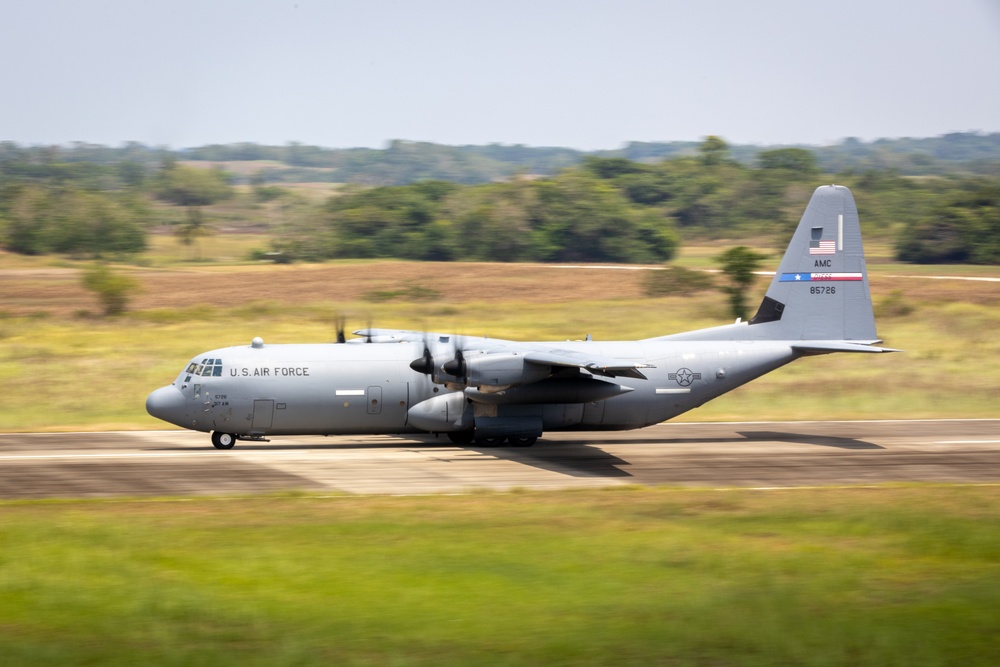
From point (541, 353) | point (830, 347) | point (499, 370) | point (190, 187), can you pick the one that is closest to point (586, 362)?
point (541, 353)

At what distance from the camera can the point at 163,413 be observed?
28.0 m

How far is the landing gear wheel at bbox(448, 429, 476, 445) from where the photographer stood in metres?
29.0

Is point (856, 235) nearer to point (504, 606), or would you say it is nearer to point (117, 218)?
point (504, 606)

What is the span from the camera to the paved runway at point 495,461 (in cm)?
2403

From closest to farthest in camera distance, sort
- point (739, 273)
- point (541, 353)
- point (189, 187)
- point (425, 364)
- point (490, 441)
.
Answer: point (541, 353) → point (425, 364) → point (490, 441) → point (739, 273) → point (189, 187)

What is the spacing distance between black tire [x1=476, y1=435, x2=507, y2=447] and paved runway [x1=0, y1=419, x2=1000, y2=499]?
0.26 metres

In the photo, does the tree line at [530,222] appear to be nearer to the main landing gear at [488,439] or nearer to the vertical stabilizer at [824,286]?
the vertical stabilizer at [824,286]

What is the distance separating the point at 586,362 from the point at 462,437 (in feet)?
17.7

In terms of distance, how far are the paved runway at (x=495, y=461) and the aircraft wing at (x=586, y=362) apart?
8.21 feet

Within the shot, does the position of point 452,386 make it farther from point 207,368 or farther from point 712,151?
point 712,151

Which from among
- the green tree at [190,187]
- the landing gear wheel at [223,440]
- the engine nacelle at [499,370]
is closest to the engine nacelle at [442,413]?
the engine nacelle at [499,370]

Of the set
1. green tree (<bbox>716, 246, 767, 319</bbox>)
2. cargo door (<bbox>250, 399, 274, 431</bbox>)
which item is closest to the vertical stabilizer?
cargo door (<bbox>250, 399, 274, 431</bbox>)

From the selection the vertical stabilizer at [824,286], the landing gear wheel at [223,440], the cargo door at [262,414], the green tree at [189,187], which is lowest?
the landing gear wheel at [223,440]

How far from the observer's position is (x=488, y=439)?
28.7 metres
